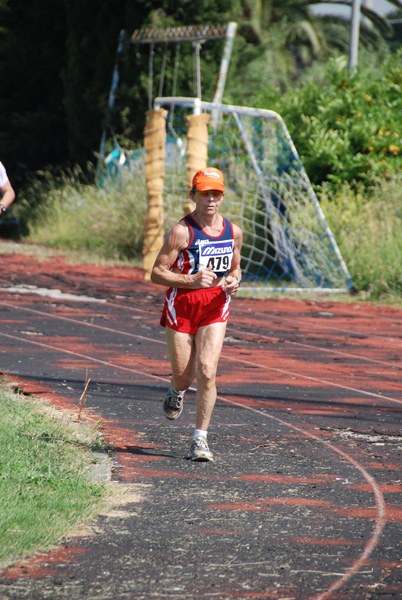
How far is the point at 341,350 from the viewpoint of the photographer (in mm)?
10203

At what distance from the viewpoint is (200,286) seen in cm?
571

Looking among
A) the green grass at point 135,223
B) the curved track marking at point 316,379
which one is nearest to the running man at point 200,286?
the curved track marking at point 316,379

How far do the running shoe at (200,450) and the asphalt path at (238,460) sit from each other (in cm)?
5

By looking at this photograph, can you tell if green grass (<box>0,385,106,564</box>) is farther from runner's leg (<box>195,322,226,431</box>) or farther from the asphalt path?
runner's leg (<box>195,322,226,431</box>)

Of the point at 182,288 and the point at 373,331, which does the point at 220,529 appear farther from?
the point at 373,331

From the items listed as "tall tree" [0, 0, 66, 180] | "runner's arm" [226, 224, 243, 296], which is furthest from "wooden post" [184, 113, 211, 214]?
"tall tree" [0, 0, 66, 180]

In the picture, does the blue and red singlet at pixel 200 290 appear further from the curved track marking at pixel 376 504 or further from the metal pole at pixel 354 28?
the metal pole at pixel 354 28

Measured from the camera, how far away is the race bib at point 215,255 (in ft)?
19.1

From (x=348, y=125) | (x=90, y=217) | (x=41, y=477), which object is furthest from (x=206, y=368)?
(x=90, y=217)

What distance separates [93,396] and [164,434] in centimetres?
113

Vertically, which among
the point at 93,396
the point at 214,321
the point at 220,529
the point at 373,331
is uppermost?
the point at 214,321

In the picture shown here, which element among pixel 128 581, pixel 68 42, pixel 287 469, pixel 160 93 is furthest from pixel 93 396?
pixel 68 42

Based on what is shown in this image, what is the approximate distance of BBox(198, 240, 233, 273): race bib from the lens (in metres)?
5.83

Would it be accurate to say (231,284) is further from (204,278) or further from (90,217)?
(90,217)
